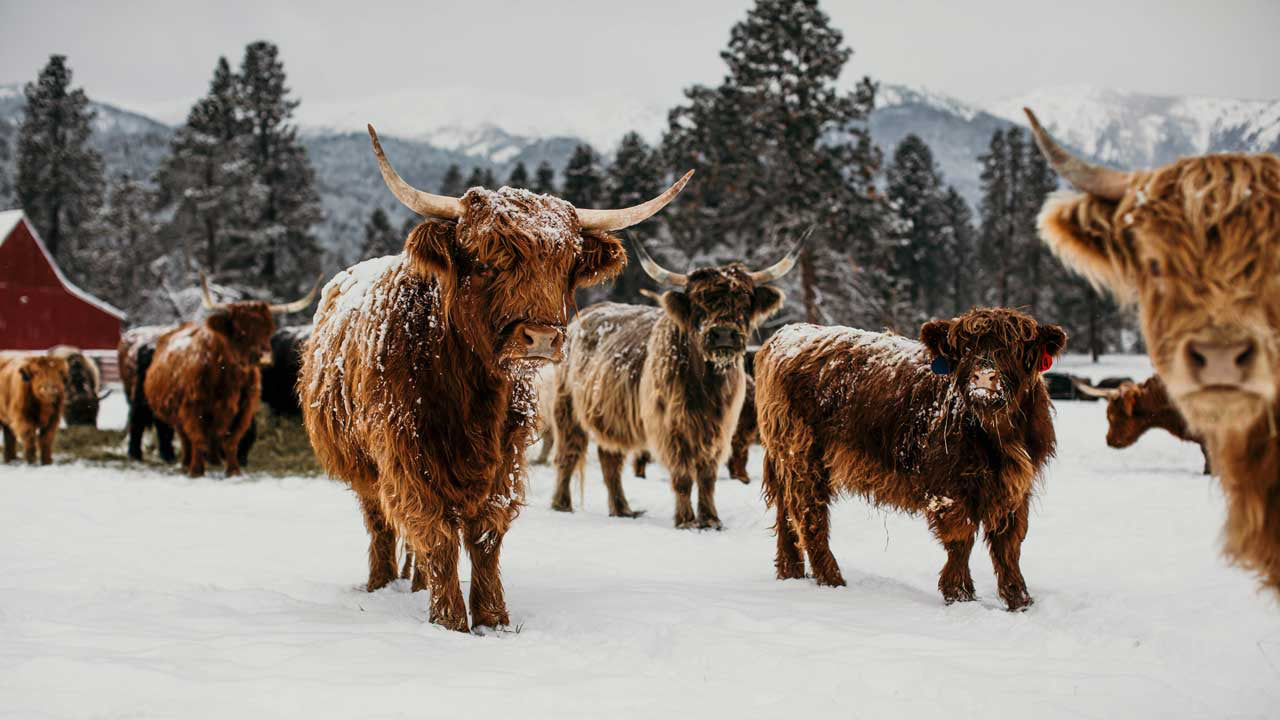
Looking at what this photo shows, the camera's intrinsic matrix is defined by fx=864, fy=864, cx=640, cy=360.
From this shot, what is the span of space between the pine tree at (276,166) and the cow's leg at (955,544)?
107 feet

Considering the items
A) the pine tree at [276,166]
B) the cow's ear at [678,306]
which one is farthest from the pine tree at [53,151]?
the cow's ear at [678,306]

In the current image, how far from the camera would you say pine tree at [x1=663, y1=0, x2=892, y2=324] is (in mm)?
23688

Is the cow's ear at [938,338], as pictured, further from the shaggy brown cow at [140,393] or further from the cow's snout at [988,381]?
the shaggy brown cow at [140,393]

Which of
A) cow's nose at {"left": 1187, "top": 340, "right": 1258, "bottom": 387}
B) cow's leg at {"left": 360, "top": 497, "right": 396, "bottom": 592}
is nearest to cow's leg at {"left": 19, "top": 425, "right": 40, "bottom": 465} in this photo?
cow's leg at {"left": 360, "top": 497, "right": 396, "bottom": 592}

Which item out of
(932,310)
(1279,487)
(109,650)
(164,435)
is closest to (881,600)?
(1279,487)

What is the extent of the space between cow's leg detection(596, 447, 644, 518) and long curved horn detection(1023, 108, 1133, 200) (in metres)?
6.01

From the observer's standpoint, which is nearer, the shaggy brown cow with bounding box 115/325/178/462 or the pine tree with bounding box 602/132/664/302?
the shaggy brown cow with bounding box 115/325/178/462

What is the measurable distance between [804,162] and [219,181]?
22.6m

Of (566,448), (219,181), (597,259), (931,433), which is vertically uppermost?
(219,181)

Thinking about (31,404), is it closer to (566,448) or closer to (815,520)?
(566,448)

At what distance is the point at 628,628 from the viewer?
12.8 feet

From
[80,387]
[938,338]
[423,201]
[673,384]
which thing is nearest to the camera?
[423,201]

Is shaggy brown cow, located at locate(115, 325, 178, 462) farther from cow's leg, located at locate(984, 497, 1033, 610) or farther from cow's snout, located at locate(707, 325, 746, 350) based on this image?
cow's leg, located at locate(984, 497, 1033, 610)

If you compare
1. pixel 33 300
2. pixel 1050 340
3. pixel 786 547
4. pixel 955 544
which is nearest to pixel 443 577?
pixel 786 547
